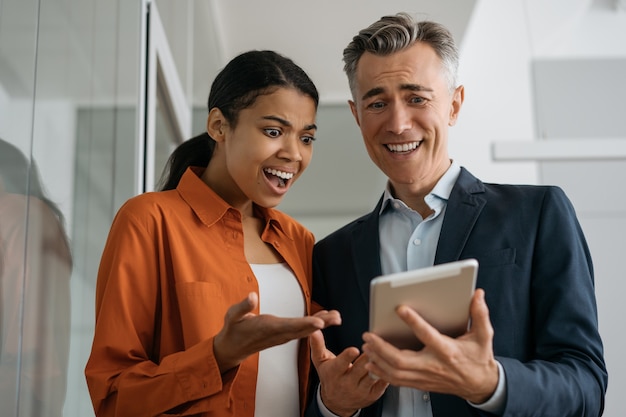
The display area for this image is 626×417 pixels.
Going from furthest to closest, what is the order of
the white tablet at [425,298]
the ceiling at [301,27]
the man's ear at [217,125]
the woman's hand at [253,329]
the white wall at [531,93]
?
the ceiling at [301,27], the white wall at [531,93], the man's ear at [217,125], the woman's hand at [253,329], the white tablet at [425,298]

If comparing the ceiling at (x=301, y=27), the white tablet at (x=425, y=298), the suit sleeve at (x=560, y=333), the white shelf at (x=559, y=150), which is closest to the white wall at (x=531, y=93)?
the white shelf at (x=559, y=150)

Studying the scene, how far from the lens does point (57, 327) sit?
2172mm

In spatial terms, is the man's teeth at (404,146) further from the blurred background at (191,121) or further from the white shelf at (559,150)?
the white shelf at (559,150)

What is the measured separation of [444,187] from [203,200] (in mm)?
582

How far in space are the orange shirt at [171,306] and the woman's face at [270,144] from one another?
0.09 metres

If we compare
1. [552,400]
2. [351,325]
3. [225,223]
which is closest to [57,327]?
[225,223]

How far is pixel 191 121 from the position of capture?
4.99 meters

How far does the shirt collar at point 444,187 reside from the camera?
83.0 inches

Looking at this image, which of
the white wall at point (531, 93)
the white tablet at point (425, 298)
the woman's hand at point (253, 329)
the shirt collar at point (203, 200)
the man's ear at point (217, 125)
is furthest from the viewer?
the white wall at point (531, 93)

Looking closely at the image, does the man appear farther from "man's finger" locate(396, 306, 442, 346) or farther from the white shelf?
the white shelf

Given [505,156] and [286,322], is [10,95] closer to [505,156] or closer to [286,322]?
[286,322]

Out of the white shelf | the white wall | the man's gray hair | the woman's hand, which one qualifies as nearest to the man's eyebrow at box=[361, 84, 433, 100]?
the man's gray hair

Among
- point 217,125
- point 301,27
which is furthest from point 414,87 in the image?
point 301,27

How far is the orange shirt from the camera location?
175cm
